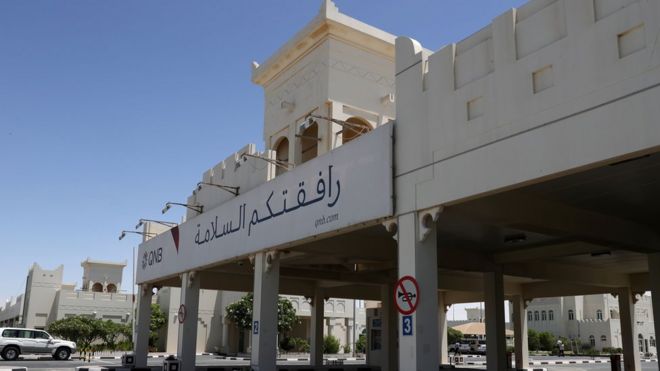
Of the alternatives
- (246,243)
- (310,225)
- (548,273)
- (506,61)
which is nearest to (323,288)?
(548,273)

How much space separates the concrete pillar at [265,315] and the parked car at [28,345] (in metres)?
23.0

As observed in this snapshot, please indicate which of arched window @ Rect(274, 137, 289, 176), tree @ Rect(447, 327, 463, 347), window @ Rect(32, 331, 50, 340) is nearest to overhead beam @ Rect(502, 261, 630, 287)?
arched window @ Rect(274, 137, 289, 176)

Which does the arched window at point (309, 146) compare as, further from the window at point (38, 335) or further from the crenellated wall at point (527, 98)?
the window at point (38, 335)

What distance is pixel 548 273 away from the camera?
21.8m

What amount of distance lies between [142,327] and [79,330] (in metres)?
22.9

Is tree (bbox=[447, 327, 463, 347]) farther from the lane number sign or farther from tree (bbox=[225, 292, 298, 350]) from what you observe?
the lane number sign

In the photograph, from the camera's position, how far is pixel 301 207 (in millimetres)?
13992

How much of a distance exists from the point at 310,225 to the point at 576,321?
59.8 m

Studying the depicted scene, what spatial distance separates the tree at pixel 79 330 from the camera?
4519cm

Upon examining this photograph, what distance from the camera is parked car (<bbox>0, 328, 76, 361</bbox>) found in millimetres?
32875

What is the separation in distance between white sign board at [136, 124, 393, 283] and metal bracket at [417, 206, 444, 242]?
0.70 metres

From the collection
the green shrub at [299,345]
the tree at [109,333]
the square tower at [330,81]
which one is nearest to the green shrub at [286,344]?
the green shrub at [299,345]

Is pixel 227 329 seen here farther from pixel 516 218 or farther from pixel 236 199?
pixel 516 218

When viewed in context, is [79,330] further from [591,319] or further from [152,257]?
[591,319]
